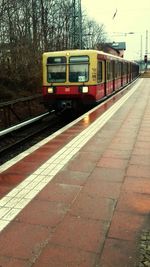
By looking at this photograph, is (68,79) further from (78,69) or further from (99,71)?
(99,71)

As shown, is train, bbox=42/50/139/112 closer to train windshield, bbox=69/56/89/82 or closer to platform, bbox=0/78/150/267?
train windshield, bbox=69/56/89/82

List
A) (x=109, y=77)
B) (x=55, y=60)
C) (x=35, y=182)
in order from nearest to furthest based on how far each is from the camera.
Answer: (x=35, y=182)
(x=55, y=60)
(x=109, y=77)

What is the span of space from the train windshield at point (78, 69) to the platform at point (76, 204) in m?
6.79

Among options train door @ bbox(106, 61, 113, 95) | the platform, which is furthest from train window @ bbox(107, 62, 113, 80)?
the platform

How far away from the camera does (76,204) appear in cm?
498

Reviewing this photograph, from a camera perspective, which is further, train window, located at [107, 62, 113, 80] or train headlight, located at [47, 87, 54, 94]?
train window, located at [107, 62, 113, 80]

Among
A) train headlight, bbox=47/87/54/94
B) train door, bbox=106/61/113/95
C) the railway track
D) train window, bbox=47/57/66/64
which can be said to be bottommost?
the railway track

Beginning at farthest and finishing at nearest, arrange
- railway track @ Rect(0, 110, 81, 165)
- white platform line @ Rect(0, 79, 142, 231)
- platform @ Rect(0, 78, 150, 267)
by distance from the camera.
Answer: railway track @ Rect(0, 110, 81, 165)
white platform line @ Rect(0, 79, 142, 231)
platform @ Rect(0, 78, 150, 267)

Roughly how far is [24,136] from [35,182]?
7020 mm

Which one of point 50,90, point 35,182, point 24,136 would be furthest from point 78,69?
point 35,182

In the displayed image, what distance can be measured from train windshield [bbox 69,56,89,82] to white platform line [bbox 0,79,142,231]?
6205 millimetres

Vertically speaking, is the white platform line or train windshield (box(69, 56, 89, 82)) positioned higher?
train windshield (box(69, 56, 89, 82))

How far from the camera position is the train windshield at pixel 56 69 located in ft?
51.3

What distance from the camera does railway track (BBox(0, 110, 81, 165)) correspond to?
10.4m
